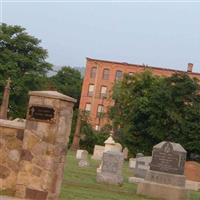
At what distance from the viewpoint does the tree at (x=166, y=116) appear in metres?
49.9

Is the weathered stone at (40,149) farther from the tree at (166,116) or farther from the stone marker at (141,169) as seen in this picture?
the tree at (166,116)

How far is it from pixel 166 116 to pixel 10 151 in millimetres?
39890

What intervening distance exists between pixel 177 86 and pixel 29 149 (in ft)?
136

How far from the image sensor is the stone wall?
37.0 feet

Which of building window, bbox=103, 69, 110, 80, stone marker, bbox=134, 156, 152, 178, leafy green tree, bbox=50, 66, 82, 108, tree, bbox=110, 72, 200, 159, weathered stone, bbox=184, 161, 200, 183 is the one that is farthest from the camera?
leafy green tree, bbox=50, 66, 82, 108

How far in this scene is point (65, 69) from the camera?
101 meters

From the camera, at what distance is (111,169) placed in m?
21.8

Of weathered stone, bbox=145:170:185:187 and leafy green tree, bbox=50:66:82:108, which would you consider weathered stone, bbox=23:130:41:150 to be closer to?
weathered stone, bbox=145:170:185:187

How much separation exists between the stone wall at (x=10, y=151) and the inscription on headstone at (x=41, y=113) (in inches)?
15.7

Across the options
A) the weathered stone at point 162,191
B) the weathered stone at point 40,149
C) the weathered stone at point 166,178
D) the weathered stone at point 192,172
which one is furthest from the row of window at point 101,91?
the weathered stone at point 40,149

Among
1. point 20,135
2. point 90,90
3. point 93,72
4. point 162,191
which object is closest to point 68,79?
point 90,90

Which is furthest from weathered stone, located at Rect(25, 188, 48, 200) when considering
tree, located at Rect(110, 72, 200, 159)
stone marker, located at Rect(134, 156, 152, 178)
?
tree, located at Rect(110, 72, 200, 159)

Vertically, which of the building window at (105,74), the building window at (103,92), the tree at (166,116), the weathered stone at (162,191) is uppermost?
the building window at (105,74)

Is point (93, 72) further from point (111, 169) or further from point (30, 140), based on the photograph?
point (30, 140)
